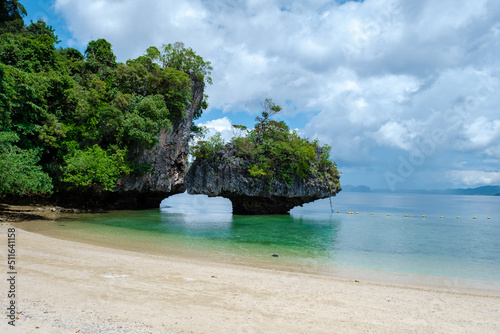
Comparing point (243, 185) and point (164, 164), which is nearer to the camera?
point (243, 185)

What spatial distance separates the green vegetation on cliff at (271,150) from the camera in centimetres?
3170

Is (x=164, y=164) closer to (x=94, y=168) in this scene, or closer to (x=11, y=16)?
(x=94, y=168)

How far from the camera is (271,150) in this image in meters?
31.9

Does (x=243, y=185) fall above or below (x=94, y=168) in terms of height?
below

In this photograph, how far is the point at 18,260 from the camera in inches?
323

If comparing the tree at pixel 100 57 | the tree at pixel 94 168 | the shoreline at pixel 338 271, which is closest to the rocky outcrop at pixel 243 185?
the tree at pixel 94 168

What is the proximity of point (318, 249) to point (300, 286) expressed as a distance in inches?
294

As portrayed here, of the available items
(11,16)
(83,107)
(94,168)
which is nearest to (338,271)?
(94,168)

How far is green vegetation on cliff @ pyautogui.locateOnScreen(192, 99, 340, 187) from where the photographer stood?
104 ft

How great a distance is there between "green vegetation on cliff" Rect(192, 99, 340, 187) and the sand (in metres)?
22.6

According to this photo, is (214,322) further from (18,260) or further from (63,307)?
(18,260)

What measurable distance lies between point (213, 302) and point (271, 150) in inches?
1043

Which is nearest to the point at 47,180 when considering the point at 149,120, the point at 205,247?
the point at 149,120

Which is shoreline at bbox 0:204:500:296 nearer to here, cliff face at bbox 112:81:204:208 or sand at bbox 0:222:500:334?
sand at bbox 0:222:500:334
